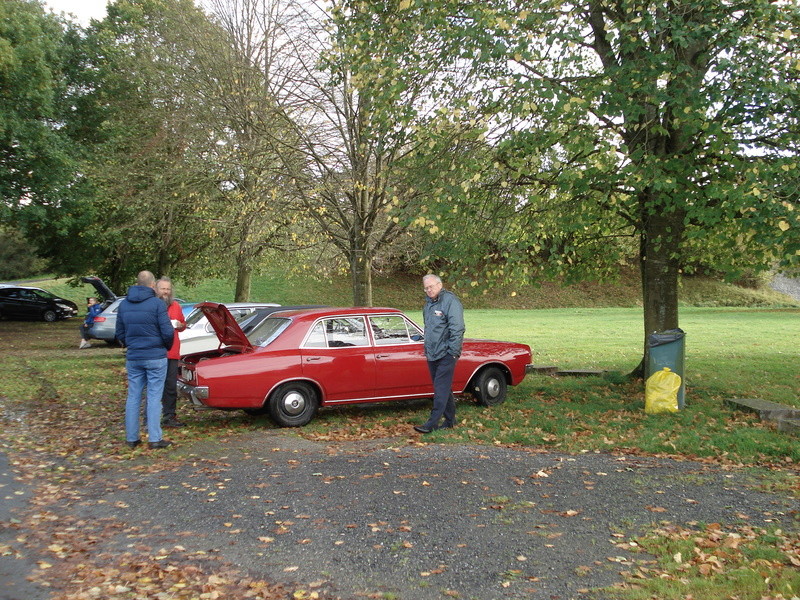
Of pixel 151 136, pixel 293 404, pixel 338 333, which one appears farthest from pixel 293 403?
pixel 151 136

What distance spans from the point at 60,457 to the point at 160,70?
696 inches

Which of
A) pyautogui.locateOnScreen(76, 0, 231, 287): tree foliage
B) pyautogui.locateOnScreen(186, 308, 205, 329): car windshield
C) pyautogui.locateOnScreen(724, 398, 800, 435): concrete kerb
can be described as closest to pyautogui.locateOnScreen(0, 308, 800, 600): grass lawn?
pyautogui.locateOnScreen(724, 398, 800, 435): concrete kerb

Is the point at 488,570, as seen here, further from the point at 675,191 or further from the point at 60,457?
the point at 675,191

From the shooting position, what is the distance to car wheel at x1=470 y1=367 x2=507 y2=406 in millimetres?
10531

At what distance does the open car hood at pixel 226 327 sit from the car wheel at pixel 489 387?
10.9 feet

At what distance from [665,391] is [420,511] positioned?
18.0ft

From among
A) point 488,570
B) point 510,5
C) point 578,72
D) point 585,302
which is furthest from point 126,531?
point 585,302

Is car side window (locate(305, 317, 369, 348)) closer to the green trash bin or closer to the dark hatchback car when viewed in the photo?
the green trash bin

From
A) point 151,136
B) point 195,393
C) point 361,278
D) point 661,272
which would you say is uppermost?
point 151,136

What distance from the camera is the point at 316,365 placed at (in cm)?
930

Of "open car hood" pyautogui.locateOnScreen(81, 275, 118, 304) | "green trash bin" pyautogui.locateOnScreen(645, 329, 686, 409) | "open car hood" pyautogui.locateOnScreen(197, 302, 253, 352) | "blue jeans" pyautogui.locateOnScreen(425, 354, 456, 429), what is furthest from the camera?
"open car hood" pyautogui.locateOnScreen(81, 275, 118, 304)

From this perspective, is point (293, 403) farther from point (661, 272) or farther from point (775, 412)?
point (661, 272)

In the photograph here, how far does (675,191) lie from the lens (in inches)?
377

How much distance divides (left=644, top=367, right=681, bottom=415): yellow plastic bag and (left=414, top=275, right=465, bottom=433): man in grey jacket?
10.0 ft
